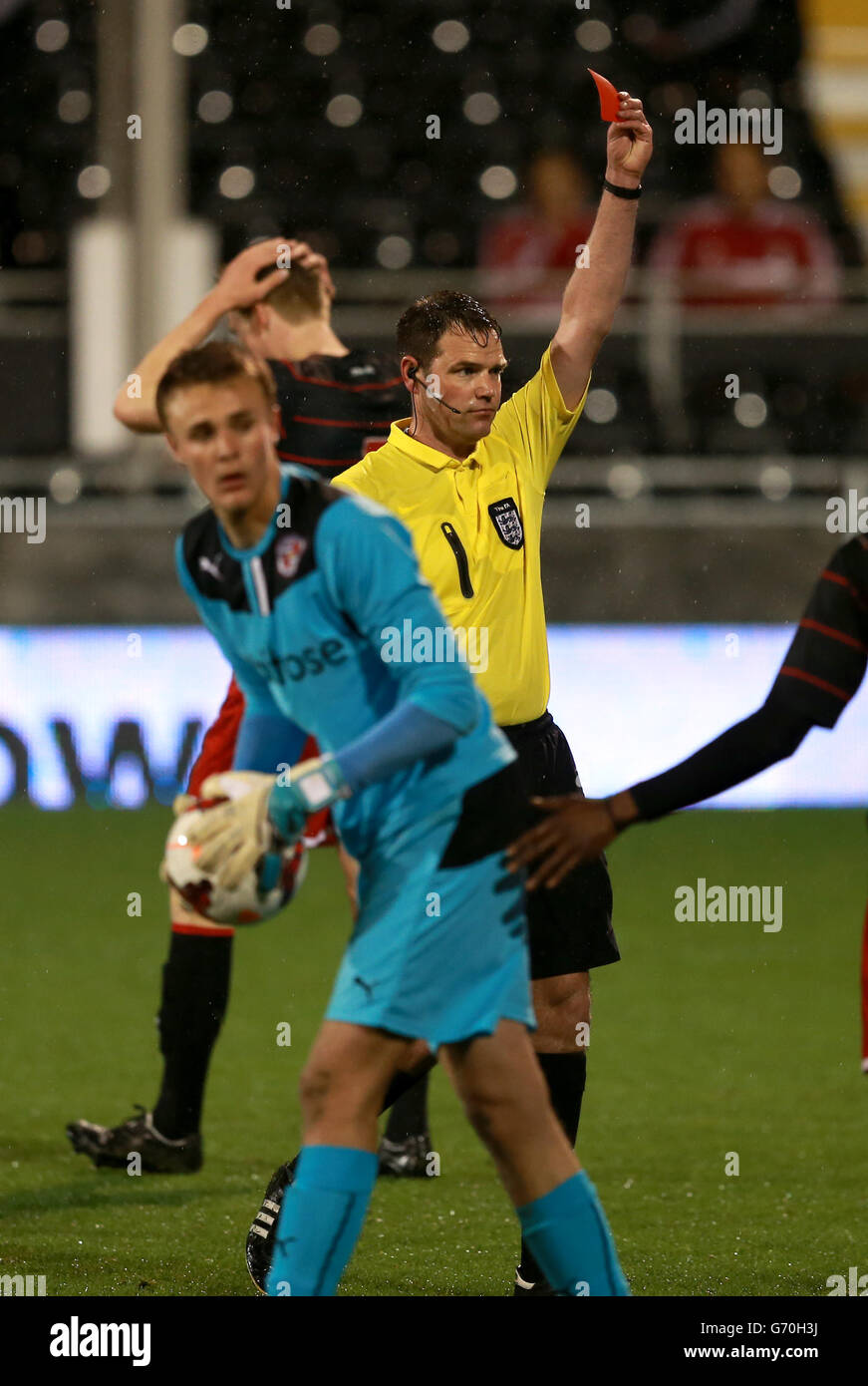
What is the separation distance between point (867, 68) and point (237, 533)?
13900 millimetres

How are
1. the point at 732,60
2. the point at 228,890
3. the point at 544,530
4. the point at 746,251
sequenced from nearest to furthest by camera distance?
the point at 228,890, the point at 544,530, the point at 746,251, the point at 732,60

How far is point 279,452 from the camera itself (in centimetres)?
485

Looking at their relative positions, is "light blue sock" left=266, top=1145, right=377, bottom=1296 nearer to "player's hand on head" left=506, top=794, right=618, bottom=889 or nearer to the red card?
"player's hand on head" left=506, top=794, right=618, bottom=889

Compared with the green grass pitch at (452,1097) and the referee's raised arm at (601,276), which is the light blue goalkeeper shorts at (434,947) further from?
the referee's raised arm at (601,276)

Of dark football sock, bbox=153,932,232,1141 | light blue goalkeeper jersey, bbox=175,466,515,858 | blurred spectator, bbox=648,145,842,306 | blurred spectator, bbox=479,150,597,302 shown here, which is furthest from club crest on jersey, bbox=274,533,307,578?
blurred spectator, bbox=648,145,842,306

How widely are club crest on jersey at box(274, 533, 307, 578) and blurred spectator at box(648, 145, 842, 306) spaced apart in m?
7.75

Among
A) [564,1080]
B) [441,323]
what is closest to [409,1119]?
[564,1080]

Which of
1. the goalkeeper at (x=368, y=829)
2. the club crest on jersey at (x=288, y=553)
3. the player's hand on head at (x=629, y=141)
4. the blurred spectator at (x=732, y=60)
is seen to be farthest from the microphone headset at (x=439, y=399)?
the blurred spectator at (x=732, y=60)

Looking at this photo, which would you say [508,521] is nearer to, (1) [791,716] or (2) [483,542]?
(2) [483,542]

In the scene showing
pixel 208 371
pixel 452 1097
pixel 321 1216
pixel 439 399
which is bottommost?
pixel 452 1097

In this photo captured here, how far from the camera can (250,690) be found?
3.33m

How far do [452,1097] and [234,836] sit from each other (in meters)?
2.97

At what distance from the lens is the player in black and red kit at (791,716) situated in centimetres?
293

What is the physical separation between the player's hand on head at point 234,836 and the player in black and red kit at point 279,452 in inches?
67.1
